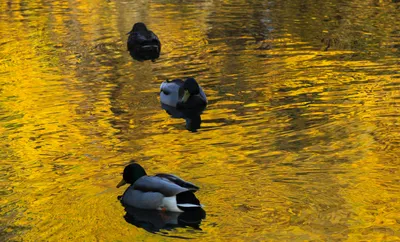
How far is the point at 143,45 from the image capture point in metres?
27.6

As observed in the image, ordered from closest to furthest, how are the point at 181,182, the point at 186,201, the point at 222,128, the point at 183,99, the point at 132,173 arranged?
the point at 186,201 → the point at 181,182 → the point at 132,173 → the point at 222,128 → the point at 183,99

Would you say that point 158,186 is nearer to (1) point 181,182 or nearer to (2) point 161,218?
(1) point 181,182

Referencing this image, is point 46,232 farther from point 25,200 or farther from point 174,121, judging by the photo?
point 174,121

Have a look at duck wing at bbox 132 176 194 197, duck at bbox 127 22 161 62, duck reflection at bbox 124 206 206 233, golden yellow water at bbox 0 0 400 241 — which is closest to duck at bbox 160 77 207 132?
golden yellow water at bbox 0 0 400 241

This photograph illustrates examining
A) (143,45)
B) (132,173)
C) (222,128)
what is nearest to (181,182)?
Answer: (132,173)

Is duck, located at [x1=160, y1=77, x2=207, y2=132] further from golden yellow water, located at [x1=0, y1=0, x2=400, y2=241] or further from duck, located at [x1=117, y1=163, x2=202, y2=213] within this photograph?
duck, located at [x1=117, y1=163, x2=202, y2=213]

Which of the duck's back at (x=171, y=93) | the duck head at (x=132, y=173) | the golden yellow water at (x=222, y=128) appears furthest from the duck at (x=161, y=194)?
the duck's back at (x=171, y=93)

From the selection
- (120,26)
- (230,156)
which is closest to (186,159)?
(230,156)

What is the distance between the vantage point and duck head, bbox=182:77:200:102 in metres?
20.4

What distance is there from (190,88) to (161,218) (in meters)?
7.55

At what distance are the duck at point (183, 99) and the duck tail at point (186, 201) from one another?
22.6 ft

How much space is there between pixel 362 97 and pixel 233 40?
30.5 ft

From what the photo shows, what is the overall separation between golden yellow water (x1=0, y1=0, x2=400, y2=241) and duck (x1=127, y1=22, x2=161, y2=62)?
1.21 feet

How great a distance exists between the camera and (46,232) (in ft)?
41.1
